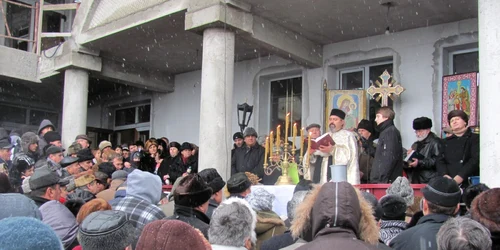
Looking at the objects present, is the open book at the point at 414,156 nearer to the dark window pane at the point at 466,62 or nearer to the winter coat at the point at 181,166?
the dark window pane at the point at 466,62

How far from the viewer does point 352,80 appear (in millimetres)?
11742

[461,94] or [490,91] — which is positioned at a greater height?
[461,94]

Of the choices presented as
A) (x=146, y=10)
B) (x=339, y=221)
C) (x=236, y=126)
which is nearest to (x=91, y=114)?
(x=236, y=126)

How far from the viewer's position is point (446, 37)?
10.1 m

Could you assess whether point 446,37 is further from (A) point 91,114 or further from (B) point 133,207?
(A) point 91,114

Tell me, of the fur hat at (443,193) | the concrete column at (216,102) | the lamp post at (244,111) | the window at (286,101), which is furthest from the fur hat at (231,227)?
the window at (286,101)

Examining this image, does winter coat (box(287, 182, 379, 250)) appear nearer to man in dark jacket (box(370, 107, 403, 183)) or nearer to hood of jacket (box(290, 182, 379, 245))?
hood of jacket (box(290, 182, 379, 245))

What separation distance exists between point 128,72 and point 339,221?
12.1 m

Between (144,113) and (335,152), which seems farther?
(144,113)

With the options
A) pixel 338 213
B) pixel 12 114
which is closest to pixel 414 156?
pixel 338 213

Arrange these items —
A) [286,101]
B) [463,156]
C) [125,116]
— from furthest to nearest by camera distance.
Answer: [125,116] < [286,101] < [463,156]

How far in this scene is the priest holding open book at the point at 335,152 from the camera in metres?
7.25

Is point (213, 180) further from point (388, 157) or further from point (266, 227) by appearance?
point (388, 157)

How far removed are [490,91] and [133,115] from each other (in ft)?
40.0
